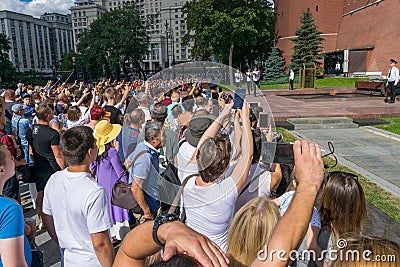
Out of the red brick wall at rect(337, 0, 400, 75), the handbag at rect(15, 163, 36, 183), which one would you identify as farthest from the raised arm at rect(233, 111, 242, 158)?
the red brick wall at rect(337, 0, 400, 75)

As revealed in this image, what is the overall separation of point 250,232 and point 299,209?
62 cm

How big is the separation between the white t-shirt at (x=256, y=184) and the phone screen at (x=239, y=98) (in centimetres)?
61

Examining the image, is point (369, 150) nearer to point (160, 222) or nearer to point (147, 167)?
point (147, 167)

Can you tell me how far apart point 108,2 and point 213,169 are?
168262 mm

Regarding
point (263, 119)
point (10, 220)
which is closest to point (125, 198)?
point (10, 220)

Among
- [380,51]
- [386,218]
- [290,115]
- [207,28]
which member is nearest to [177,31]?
[207,28]

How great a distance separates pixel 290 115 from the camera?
44.5 ft

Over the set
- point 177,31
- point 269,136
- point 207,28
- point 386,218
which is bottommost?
point 386,218

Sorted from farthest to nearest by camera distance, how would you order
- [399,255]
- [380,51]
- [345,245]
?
1. [380,51]
2. [345,245]
3. [399,255]

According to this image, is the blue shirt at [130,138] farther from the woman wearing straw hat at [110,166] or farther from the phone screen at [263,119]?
the phone screen at [263,119]

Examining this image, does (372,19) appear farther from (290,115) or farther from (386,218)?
(386,218)

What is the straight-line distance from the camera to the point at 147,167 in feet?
10.7

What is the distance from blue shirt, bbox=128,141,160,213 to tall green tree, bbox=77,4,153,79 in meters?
52.5

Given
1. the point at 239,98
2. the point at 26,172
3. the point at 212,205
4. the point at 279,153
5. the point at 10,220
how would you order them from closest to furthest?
the point at 10,220, the point at 279,153, the point at 212,205, the point at 239,98, the point at 26,172
